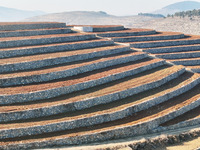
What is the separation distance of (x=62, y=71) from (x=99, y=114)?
8.90m

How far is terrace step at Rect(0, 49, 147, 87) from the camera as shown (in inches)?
1056

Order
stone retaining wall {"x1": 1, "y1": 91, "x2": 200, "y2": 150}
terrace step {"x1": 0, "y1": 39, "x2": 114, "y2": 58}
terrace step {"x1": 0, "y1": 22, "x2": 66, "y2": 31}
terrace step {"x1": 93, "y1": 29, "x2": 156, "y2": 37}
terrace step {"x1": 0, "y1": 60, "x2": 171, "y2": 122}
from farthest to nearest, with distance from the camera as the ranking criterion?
terrace step {"x1": 93, "y1": 29, "x2": 156, "y2": 37}
terrace step {"x1": 0, "y1": 22, "x2": 66, "y2": 31}
terrace step {"x1": 0, "y1": 39, "x2": 114, "y2": 58}
terrace step {"x1": 0, "y1": 60, "x2": 171, "y2": 122}
stone retaining wall {"x1": 1, "y1": 91, "x2": 200, "y2": 150}

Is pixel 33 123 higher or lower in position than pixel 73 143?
higher

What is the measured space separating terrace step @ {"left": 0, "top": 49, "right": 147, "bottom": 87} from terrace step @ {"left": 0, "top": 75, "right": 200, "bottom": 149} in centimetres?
835

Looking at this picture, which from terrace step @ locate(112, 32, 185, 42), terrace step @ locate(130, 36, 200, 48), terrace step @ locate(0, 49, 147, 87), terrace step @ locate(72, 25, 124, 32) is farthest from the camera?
terrace step @ locate(72, 25, 124, 32)

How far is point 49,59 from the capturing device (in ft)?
102

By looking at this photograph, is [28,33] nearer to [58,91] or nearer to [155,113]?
[58,91]

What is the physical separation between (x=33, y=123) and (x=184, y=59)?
3124 cm

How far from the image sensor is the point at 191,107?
27.8 m

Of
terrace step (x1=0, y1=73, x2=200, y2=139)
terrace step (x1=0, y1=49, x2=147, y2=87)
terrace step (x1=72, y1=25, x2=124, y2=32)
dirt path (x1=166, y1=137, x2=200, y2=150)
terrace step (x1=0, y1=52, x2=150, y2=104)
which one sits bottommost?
dirt path (x1=166, y1=137, x2=200, y2=150)

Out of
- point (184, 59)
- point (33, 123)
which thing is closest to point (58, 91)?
point (33, 123)

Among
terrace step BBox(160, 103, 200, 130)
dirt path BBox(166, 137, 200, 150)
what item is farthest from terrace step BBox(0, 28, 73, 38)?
dirt path BBox(166, 137, 200, 150)

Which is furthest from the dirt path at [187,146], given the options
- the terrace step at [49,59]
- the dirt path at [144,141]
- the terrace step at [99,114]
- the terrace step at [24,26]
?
the terrace step at [24,26]

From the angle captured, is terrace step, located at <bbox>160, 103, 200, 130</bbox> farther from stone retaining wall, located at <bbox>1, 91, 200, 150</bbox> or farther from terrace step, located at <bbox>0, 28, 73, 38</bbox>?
terrace step, located at <bbox>0, 28, 73, 38</bbox>
